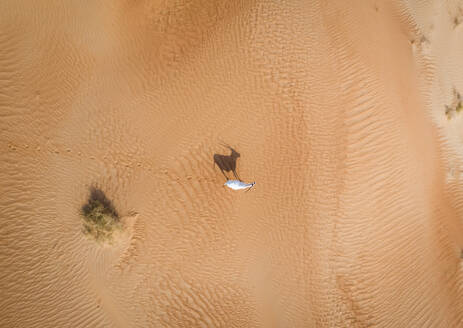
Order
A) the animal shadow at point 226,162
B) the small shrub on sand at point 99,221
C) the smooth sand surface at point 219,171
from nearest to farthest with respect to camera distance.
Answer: the small shrub on sand at point 99,221
the smooth sand surface at point 219,171
the animal shadow at point 226,162

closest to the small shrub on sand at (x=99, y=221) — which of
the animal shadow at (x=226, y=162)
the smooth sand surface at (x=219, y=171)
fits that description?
the smooth sand surface at (x=219, y=171)

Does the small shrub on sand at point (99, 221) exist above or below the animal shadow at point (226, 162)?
below

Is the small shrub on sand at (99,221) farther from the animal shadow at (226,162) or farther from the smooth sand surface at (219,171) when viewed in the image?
the animal shadow at (226,162)

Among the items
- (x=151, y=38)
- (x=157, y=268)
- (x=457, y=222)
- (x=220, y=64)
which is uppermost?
(x=151, y=38)

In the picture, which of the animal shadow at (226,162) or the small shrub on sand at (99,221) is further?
the animal shadow at (226,162)

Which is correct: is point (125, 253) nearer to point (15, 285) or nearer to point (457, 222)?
point (15, 285)

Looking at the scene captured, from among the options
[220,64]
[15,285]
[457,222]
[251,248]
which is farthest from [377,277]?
Result: [15,285]

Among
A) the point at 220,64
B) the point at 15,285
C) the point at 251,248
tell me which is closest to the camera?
the point at 15,285
